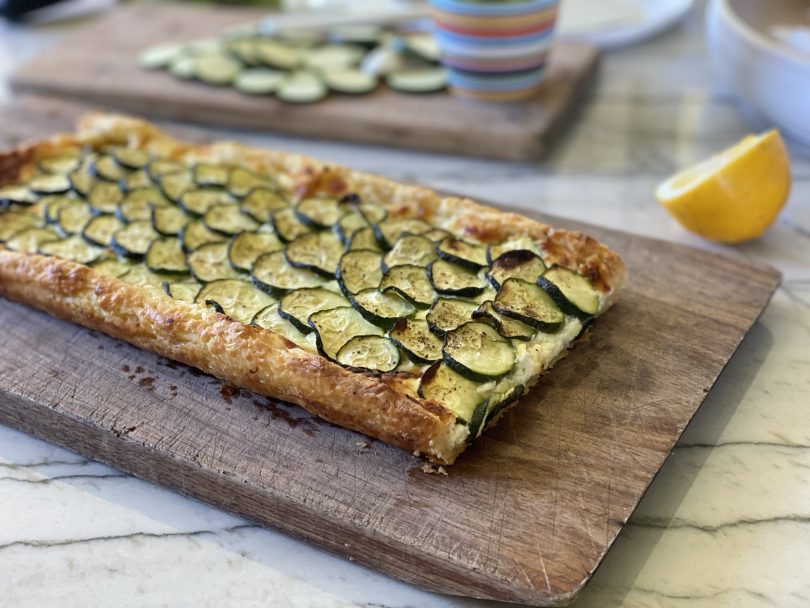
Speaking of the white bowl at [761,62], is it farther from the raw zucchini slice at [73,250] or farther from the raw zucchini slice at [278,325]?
the raw zucchini slice at [73,250]

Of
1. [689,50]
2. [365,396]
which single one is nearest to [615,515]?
[365,396]

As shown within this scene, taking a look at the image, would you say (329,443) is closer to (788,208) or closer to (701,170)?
(701,170)

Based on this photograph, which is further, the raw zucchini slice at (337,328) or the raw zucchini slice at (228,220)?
the raw zucchini slice at (228,220)

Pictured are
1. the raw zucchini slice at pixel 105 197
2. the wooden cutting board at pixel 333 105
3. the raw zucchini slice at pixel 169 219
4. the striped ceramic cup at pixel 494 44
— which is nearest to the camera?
the raw zucchini slice at pixel 169 219

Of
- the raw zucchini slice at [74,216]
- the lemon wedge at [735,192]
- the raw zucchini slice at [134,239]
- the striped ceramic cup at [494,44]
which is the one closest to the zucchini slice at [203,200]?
the raw zucchini slice at [134,239]

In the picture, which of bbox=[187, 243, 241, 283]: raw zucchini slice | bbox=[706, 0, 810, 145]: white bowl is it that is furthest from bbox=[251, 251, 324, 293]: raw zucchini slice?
bbox=[706, 0, 810, 145]: white bowl

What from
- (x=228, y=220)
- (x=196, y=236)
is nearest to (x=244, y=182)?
(x=228, y=220)

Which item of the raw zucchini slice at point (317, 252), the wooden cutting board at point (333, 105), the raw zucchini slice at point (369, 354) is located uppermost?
the raw zucchini slice at point (369, 354)
